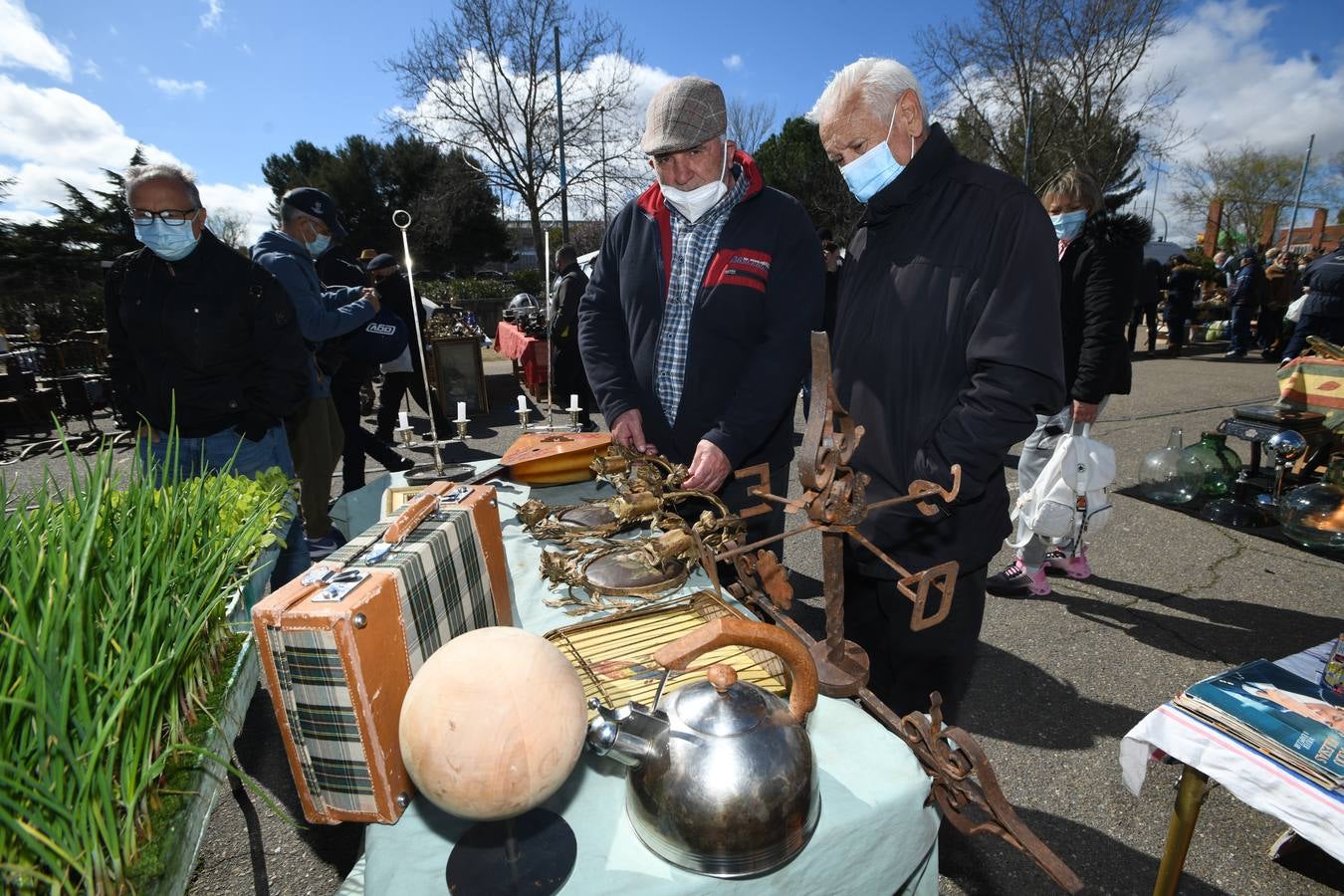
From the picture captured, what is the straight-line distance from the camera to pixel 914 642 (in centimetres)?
170

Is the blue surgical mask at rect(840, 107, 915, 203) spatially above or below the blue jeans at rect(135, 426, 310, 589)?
above

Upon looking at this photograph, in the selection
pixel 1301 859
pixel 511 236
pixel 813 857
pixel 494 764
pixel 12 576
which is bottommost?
pixel 1301 859

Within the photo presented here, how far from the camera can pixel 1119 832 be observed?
212 cm

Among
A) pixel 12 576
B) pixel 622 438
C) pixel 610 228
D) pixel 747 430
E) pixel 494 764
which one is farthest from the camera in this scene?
pixel 610 228

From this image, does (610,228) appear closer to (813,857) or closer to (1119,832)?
(813,857)

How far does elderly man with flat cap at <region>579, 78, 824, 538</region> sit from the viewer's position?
2.21 m

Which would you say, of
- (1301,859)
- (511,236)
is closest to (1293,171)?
(511,236)

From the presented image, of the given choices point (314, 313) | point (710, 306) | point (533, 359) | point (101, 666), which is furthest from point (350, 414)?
point (101, 666)

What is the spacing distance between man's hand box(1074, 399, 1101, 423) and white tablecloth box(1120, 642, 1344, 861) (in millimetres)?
1805

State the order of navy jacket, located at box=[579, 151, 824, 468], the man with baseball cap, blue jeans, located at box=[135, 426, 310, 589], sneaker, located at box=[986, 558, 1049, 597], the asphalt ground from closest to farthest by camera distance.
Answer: the asphalt ground
navy jacket, located at box=[579, 151, 824, 468]
blue jeans, located at box=[135, 426, 310, 589]
the man with baseball cap
sneaker, located at box=[986, 558, 1049, 597]

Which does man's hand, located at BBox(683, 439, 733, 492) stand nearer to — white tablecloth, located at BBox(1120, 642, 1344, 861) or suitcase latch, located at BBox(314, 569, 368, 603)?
suitcase latch, located at BBox(314, 569, 368, 603)

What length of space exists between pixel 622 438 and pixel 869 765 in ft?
5.03

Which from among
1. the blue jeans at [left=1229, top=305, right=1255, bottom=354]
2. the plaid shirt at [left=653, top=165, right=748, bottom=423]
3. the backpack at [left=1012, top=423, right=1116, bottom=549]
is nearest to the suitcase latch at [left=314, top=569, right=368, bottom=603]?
the plaid shirt at [left=653, top=165, right=748, bottom=423]

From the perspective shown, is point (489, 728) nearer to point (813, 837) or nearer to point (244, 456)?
point (813, 837)
